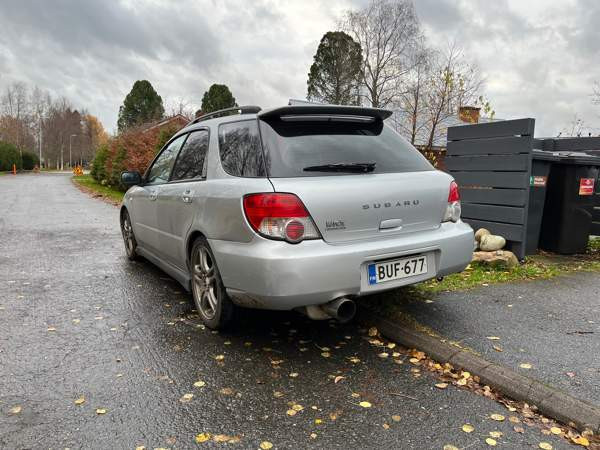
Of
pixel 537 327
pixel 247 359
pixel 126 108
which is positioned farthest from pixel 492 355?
pixel 126 108

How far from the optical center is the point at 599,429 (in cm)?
242

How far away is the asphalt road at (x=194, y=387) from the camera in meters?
2.42

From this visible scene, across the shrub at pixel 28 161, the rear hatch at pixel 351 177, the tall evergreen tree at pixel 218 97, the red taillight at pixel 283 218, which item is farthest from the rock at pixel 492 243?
the shrub at pixel 28 161

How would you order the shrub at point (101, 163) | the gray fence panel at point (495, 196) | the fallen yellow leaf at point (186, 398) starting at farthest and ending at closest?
the shrub at point (101, 163), the gray fence panel at point (495, 196), the fallen yellow leaf at point (186, 398)

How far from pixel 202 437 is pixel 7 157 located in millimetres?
64356

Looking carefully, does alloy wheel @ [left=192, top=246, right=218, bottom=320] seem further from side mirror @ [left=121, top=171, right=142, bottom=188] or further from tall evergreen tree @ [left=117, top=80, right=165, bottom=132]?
tall evergreen tree @ [left=117, top=80, right=165, bottom=132]

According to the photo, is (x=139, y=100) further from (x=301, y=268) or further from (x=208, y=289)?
(x=301, y=268)

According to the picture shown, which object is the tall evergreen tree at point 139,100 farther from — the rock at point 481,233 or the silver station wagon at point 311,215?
the silver station wagon at point 311,215

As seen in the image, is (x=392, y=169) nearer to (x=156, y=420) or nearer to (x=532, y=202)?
(x=156, y=420)

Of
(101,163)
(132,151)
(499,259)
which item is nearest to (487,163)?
(499,259)

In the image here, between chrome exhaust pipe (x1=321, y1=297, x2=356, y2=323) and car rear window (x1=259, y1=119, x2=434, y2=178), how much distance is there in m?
0.84

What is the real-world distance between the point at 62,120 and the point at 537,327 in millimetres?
100258

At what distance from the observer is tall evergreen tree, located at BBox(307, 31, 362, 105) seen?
1615 inches

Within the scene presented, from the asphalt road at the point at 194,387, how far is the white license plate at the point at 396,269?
59cm
